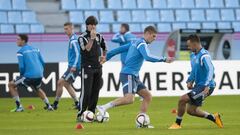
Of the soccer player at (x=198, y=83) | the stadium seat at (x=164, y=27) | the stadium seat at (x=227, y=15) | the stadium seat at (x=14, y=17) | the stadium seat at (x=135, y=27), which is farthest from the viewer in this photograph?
the stadium seat at (x=227, y=15)

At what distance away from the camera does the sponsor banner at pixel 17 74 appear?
29.3m

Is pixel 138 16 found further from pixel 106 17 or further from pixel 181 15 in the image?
pixel 181 15

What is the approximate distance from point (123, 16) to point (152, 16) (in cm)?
138

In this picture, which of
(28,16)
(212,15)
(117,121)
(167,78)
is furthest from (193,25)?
(117,121)

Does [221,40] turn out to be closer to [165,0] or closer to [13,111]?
[165,0]

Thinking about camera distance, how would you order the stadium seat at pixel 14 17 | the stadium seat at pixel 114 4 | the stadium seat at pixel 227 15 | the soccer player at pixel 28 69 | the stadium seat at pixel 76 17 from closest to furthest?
the soccer player at pixel 28 69, the stadium seat at pixel 14 17, the stadium seat at pixel 76 17, the stadium seat at pixel 114 4, the stadium seat at pixel 227 15

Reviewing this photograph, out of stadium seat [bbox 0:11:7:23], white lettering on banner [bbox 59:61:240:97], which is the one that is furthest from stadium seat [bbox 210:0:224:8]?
stadium seat [bbox 0:11:7:23]

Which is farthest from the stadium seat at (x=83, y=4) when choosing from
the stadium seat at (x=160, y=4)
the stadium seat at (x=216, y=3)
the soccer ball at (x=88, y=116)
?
the soccer ball at (x=88, y=116)

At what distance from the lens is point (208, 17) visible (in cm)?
3981

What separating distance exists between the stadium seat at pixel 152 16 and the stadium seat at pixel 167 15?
0.70 feet

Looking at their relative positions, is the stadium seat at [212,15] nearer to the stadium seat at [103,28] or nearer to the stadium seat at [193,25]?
the stadium seat at [193,25]

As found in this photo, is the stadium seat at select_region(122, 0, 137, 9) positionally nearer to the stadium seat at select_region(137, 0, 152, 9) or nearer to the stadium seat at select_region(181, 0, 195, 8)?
the stadium seat at select_region(137, 0, 152, 9)

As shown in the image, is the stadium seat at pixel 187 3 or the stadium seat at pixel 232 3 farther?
the stadium seat at pixel 232 3

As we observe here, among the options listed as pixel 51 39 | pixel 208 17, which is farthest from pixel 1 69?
pixel 208 17
